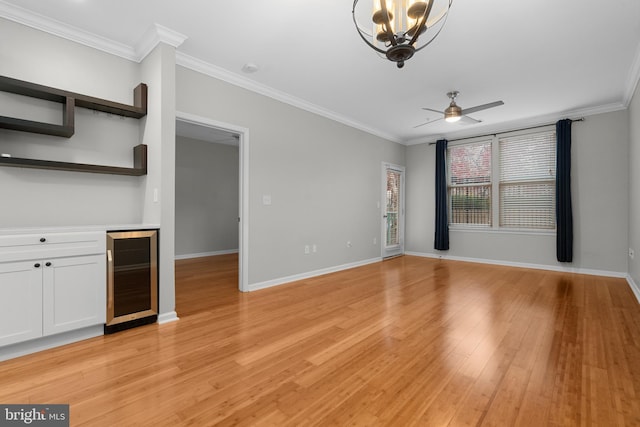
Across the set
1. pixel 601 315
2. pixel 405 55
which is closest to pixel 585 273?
pixel 601 315

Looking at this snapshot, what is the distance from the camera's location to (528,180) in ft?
17.6

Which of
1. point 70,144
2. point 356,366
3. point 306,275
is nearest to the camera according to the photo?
point 356,366

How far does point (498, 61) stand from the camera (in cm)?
324

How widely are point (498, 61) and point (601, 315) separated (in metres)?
2.93

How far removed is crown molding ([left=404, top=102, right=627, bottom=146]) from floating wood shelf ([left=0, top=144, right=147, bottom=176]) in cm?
576

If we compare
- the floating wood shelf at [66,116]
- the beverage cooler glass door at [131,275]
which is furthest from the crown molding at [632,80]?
the beverage cooler glass door at [131,275]

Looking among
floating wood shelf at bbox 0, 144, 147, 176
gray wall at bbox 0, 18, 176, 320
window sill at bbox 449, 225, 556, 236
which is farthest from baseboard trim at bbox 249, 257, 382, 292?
window sill at bbox 449, 225, 556, 236

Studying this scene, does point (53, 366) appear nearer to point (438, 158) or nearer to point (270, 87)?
point (270, 87)

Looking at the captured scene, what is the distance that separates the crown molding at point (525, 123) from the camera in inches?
182

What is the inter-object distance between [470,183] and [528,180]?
1.01 m

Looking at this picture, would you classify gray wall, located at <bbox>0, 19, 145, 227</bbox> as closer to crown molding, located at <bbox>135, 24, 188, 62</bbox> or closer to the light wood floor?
crown molding, located at <bbox>135, 24, 188, 62</bbox>

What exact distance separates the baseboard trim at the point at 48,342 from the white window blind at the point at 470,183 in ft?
20.6

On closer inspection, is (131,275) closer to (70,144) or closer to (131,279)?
(131,279)

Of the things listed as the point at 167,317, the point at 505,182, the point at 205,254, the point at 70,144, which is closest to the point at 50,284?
the point at 167,317
